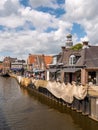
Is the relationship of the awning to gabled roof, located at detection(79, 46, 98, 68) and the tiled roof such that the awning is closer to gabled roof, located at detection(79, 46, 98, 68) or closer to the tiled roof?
gabled roof, located at detection(79, 46, 98, 68)

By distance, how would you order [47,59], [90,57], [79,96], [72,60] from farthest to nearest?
[47,59] → [72,60] → [90,57] → [79,96]

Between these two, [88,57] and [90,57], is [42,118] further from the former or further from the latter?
[90,57]

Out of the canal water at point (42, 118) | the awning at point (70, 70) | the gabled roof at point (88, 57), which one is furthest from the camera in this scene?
the awning at point (70, 70)

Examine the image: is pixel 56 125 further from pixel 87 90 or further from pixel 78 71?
pixel 78 71

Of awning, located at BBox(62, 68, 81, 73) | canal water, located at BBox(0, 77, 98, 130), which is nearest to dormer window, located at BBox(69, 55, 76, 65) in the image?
awning, located at BBox(62, 68, 81, 73)

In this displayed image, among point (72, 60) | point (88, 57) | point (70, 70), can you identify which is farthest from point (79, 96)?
point (72, 60)

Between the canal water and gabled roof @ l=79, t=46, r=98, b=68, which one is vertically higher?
gabled roof @ l=79, t=46, r=98, b=68

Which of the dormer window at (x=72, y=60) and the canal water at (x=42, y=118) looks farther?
the dormer window at (x=72, y=60)

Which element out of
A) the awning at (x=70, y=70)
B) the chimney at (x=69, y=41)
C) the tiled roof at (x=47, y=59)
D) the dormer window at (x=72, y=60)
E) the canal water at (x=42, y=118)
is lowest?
the canal water at (x=42, y=118)

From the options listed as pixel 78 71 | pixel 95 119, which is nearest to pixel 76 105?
pixel 95 119

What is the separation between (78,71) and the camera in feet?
178

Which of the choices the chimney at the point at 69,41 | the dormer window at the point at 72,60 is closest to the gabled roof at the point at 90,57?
the dormer window at the point at 72,60

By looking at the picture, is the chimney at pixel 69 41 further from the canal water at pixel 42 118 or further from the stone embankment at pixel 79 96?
the canal water at pixel 42 118

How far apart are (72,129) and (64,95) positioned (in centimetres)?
1212
